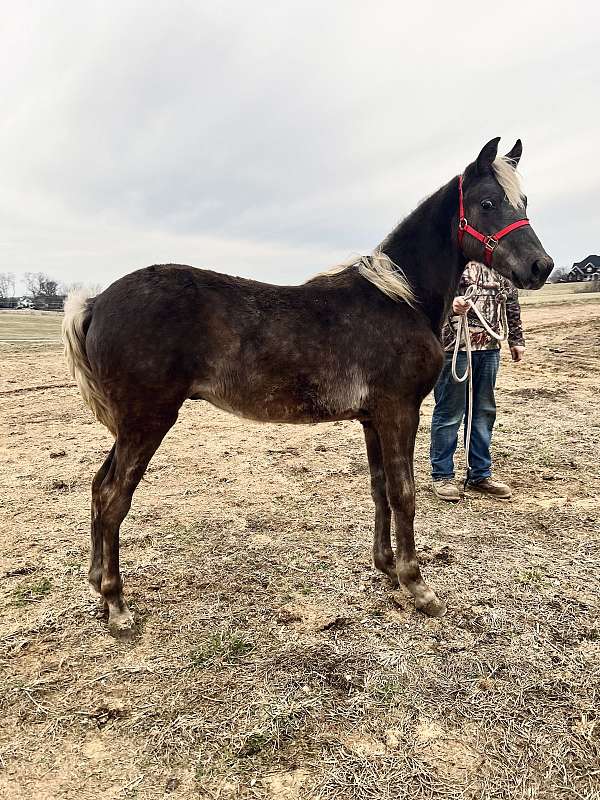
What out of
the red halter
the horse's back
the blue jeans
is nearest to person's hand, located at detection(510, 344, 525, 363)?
the blue jeans

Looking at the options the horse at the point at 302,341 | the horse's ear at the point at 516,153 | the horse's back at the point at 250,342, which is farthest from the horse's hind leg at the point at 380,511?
the horse's ear at the point at 516,153

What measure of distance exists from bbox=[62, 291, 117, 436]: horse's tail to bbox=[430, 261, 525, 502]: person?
3.35 m

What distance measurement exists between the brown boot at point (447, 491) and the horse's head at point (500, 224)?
8.01ft

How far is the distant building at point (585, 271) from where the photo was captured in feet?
167

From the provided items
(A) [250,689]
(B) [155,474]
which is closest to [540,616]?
(A) [250,689]

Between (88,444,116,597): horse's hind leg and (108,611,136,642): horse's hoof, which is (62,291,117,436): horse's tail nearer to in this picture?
(88,444,116,597): horse's hind leg

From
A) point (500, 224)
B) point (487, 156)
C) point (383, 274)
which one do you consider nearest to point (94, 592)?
point (383, 274)

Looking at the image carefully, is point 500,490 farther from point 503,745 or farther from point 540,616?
point 503,745

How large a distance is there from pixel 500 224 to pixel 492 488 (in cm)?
289

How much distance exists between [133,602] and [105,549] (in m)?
0.53

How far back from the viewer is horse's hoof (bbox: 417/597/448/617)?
309cm

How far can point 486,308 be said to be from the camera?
4.77 meters

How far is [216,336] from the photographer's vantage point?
2.92 metres

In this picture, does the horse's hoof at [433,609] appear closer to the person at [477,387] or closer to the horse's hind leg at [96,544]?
the person at [477,387]
